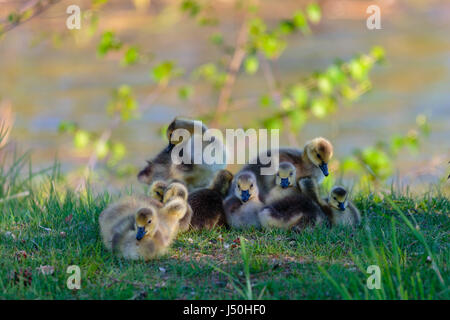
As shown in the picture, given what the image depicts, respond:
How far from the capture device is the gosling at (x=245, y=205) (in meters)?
5.13

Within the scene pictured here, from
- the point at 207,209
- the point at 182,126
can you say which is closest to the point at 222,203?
the point at 207,209

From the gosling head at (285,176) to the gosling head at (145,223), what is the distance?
3.74 feet

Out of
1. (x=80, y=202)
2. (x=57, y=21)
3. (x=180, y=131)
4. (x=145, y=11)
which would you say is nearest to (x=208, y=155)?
(x=180, y=131)

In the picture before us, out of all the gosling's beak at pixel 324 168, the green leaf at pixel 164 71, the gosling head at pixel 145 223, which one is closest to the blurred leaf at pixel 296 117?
the green leaf at pixel 164 71

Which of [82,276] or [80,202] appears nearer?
[82,276]

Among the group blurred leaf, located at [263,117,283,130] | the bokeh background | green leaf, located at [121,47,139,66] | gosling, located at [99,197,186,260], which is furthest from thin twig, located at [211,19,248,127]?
gosling, located at [99,197,186,260]

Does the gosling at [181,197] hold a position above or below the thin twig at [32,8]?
below

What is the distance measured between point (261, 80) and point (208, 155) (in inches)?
436

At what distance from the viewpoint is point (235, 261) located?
175 inches

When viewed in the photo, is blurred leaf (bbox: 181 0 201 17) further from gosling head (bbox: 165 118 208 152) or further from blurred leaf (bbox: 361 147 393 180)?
gosling head (bbox: 165 118 208 152)

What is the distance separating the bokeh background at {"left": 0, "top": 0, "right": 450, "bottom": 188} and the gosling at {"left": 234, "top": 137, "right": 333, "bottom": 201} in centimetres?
460

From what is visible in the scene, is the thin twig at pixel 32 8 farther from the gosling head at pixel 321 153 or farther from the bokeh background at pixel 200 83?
the gosling head at pixel 321 153

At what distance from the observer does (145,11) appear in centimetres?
2095
